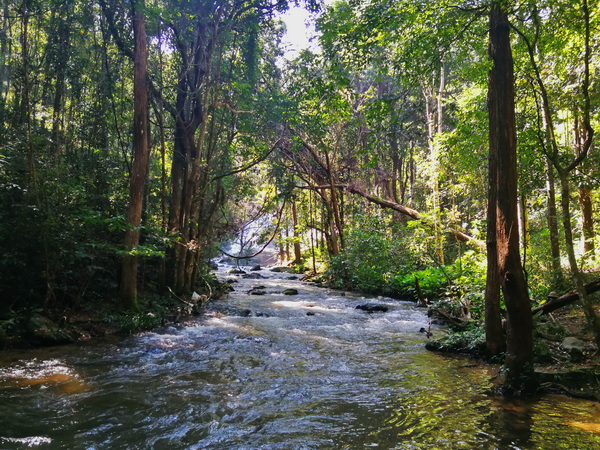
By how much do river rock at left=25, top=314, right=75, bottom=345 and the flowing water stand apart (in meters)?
0.29

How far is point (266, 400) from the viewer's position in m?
4.90

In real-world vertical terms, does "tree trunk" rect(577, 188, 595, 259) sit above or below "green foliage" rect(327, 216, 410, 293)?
above

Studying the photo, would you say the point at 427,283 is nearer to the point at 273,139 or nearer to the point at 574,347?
the point at 273,139

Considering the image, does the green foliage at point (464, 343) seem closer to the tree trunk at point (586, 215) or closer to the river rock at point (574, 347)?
the river rock at point (574, 347)

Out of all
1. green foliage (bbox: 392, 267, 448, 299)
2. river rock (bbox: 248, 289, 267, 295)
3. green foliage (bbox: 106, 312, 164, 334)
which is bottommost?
river rock (bbox: 248, 289, 267, 295)

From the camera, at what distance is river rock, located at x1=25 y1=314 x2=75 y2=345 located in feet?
22.7

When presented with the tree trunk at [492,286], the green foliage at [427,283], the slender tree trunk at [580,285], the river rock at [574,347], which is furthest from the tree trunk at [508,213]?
the green foliage at [427,283]

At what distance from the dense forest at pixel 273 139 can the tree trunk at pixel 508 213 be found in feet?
0.07

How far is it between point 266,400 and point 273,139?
1217 centimetres

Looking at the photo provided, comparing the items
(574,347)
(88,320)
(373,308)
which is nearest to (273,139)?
(373,308)

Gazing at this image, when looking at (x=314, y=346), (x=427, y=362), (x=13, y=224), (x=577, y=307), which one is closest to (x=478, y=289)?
(x=577, y=307)

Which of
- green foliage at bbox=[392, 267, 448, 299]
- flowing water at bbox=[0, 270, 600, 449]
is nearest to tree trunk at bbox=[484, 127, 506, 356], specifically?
flowing water at bbox=[0, 270, 600, 449]

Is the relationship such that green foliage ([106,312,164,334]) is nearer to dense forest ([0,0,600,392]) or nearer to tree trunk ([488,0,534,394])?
dense forest ([0,0,600,392])

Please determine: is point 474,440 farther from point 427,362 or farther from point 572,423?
point 427,362
